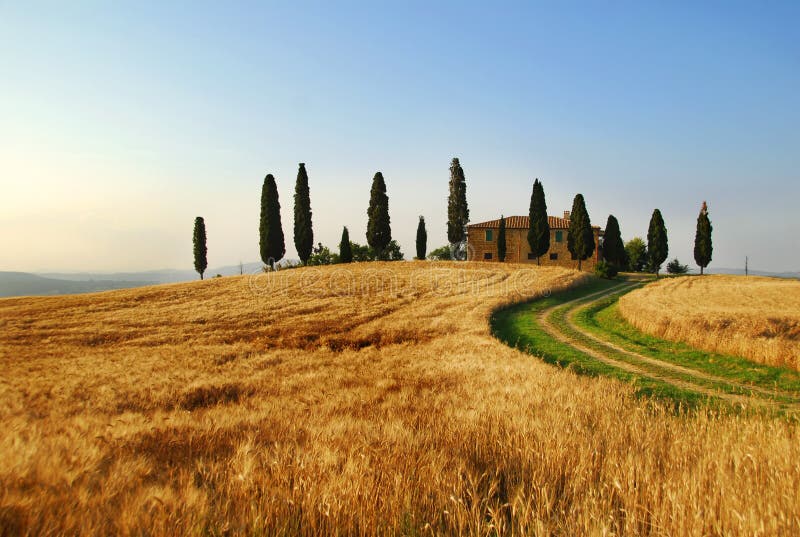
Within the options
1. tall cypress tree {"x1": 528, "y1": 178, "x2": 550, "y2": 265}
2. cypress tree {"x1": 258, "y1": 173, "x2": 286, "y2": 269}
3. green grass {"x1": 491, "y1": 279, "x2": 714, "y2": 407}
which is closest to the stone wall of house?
tall cypress tree {"x1": 528, "y1": 178, "x2": 550, "y2": 265}

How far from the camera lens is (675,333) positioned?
59.0 feet

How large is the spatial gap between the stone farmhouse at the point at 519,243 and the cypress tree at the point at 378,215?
17297 mm

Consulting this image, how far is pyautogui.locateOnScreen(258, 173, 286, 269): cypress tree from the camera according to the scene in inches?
2153

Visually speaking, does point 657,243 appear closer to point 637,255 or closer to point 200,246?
point 637,255

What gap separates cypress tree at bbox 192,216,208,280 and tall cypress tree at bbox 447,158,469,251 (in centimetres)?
4141

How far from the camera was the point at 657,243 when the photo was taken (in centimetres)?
5912

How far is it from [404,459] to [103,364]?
16183 millimetres

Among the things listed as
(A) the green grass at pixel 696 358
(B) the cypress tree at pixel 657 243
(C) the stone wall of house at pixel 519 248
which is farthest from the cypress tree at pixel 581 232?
(A) the green grass at pixel 696 358

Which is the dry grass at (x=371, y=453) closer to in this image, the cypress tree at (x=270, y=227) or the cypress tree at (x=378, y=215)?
the cypress tree at (x=270, y=227)

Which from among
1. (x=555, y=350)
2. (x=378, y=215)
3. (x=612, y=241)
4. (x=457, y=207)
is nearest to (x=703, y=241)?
(x=612, y=241)

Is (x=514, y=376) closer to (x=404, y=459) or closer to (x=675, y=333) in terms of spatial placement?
(x=404, y=459)

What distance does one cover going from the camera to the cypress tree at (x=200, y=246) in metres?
58.4

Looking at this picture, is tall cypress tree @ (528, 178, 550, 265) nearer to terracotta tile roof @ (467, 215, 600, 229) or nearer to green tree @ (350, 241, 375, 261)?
terracotta tile roof @ (467, 215, 600, 229)

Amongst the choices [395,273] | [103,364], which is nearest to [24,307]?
[103,364]
